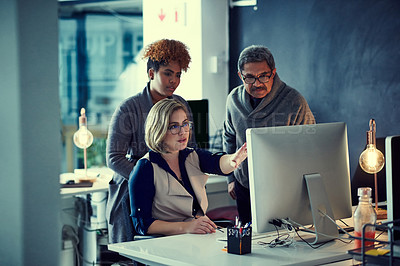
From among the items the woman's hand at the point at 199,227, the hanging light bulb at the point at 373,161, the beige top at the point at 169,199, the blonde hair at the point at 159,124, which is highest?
the blonde hair at the point at 159,124

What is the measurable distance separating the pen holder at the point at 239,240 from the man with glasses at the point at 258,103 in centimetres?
102

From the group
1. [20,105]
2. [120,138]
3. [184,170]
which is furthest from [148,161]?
[20,105]

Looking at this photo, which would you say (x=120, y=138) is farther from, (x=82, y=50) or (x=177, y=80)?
(x=82, y=50)

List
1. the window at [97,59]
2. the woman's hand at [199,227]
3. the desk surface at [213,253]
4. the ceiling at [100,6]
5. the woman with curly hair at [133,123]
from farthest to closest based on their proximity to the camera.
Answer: the window at [97,59] < the ceiling at [100,6] < the woman with curly hair at [133,123] < the woman's hand at [199,227] < the desk surface at [213,253]

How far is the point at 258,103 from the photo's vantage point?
3070 mm

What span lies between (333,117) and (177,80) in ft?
5.03

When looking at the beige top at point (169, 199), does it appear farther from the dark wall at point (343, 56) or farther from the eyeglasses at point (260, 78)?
the dark wall at point (343, 56)

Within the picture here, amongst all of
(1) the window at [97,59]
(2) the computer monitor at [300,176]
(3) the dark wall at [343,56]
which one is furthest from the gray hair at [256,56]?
(1) the window at [97,59]

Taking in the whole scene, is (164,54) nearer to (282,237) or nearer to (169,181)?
(169,181)

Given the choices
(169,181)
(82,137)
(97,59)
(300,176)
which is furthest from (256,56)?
(97,59)

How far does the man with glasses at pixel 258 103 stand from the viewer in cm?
294

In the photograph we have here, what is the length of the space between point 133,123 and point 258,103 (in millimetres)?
720

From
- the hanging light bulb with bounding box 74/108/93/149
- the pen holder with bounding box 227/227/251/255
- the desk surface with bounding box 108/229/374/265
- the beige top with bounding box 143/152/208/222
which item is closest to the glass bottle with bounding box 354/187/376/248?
the desk surface with bounding box 108/229/374/265

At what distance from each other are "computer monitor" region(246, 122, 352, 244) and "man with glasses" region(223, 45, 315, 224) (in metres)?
0.74
